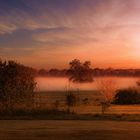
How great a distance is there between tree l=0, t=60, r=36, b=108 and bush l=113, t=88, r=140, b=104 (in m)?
14.1

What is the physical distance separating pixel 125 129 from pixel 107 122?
3419mm

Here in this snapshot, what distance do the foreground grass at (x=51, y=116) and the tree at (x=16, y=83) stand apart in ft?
11.7

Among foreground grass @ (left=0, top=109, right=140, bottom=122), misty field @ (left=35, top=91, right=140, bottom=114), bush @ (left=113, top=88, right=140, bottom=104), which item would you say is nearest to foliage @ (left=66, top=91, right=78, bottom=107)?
misty field @ (left=35, top=91, right=140, bottom=114)

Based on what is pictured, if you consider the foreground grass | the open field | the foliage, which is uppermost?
the foliage

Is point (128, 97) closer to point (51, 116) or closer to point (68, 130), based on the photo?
point (51, 116)

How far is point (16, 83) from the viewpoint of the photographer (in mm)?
34500

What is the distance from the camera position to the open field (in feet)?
62.2

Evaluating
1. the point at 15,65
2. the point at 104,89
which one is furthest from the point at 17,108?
the point at 104,89

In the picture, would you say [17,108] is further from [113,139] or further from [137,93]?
[137,93]

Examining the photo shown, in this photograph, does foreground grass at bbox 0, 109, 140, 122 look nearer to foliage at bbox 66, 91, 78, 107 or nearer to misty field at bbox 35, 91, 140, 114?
misty field at bbox 35, 91, 140, 114

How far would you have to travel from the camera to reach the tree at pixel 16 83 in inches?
1320

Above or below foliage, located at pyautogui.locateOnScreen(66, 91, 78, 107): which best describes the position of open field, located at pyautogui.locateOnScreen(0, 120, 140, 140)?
below

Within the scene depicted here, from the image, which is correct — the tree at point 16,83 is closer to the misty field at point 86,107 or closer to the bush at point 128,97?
the misty field at point 86,107

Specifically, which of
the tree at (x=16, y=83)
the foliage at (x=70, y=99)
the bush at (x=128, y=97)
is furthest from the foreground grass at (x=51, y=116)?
the bush at (x=128, y=97)
